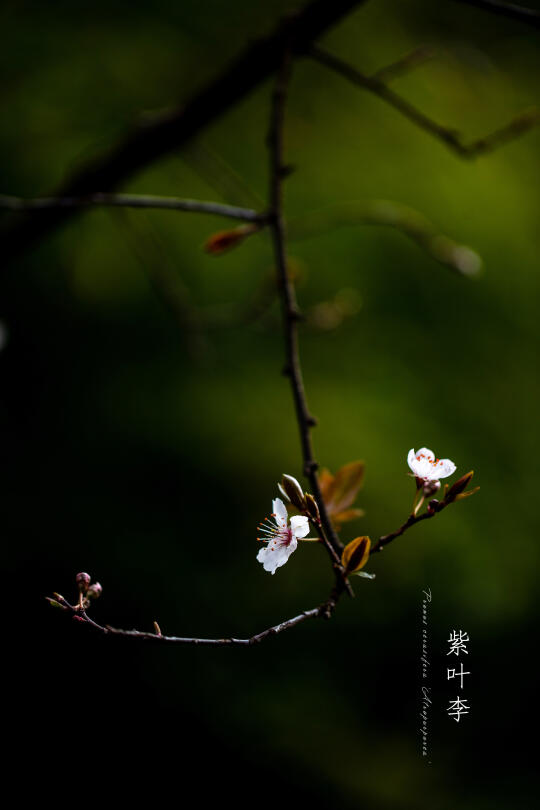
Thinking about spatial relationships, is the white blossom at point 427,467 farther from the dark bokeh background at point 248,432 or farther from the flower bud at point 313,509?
the dark bokeh background at point 248,432

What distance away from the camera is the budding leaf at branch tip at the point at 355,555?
16.9 inches

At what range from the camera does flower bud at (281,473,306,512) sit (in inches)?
16.9

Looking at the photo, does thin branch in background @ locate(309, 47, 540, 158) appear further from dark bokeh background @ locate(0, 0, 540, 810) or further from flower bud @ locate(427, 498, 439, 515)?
flower bud @ locate(427, 498, 439, 515)

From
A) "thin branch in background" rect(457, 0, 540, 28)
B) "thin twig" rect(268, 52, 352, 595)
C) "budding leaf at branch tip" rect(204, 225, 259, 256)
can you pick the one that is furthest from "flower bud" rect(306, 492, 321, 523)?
"thin branch in background" rect(457, 0, 540, 28)

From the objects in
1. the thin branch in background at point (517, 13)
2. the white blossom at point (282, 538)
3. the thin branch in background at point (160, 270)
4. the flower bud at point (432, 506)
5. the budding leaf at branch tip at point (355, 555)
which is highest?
the thin branch in background at point (160, 270)

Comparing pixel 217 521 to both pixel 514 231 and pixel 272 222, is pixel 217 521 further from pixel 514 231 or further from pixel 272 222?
pixel 514 231

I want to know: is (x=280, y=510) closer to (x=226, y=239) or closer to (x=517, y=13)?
(x=226, y=239)

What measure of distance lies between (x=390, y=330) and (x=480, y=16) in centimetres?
132

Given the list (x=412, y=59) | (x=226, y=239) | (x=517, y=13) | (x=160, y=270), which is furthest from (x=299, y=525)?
(x=160, y=270)

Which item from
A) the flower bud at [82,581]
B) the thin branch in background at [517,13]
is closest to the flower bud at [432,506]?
the flower bud at [82,581]

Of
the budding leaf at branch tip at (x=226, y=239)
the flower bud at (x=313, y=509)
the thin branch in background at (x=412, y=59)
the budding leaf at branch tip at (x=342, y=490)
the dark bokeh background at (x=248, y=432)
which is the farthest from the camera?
the dark bokeh background at (x=248, y=432)

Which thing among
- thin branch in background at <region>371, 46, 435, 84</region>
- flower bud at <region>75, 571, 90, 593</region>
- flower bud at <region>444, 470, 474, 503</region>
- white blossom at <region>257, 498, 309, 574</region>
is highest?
thin branch in background at <region>371, 46, 435, 84</region>

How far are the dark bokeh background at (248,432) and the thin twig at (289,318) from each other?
1.13 feet

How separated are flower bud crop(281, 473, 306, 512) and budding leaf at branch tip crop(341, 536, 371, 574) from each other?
0.04 metres
